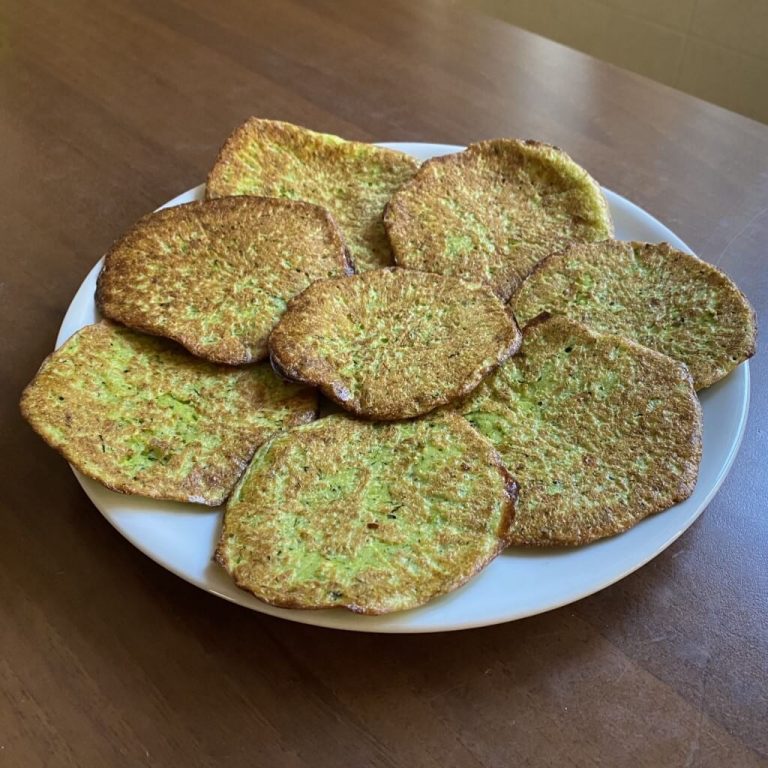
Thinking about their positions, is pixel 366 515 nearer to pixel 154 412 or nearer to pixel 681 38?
pixel 154 412

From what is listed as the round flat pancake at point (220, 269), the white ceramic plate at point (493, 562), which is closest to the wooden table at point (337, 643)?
the white ceramic plate at point (493, 562)

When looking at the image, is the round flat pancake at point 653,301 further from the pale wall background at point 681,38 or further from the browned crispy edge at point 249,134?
the pale wall background at point 681,38

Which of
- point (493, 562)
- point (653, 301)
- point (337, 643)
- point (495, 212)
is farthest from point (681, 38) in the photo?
point (337, 643)

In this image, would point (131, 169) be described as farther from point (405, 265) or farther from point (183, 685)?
point (183, 685)

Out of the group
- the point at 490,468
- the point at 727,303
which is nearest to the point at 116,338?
the point at 490,468

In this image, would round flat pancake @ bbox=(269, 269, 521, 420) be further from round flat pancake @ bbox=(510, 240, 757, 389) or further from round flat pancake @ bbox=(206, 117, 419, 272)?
round flat pancake @ bbox=(206, 117, 419, 272)

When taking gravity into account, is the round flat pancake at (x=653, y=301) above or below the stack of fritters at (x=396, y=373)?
above

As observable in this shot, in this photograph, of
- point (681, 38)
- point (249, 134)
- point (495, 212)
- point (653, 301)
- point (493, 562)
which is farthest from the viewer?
point (681, 38)
